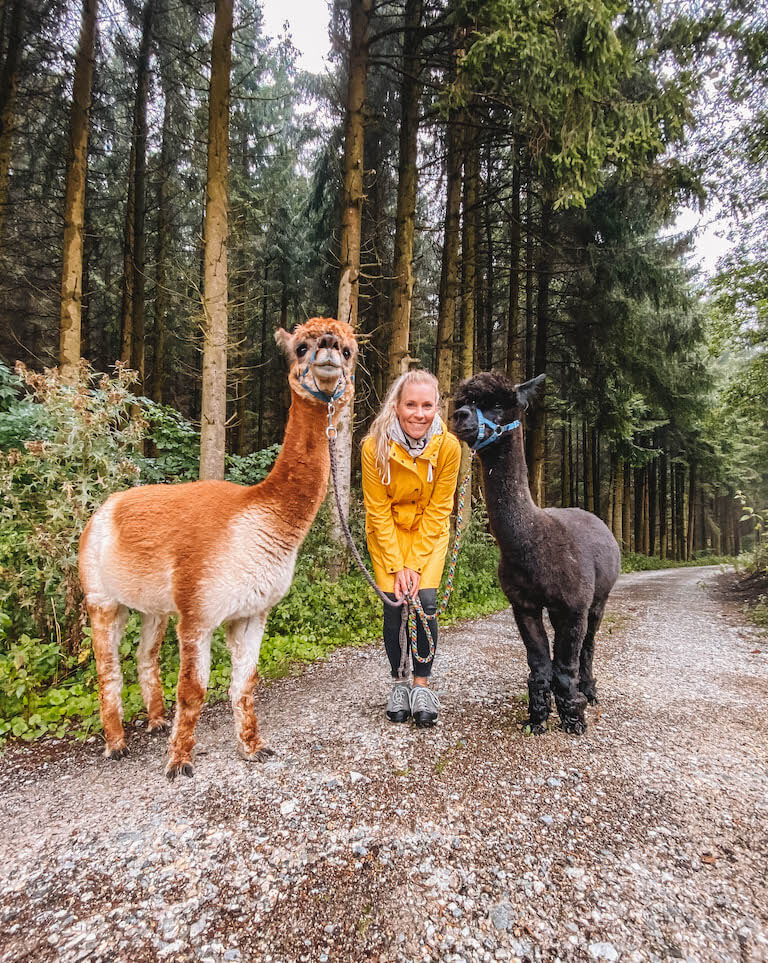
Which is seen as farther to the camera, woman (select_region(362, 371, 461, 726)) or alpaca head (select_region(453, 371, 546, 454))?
woman (select_region(362, 371, 461, 726))

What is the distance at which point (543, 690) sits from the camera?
295cm

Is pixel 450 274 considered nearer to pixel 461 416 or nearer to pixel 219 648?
pixel 461 416

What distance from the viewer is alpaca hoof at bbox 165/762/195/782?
2.45 metres

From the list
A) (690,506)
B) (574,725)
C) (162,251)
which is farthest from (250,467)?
(690,506)

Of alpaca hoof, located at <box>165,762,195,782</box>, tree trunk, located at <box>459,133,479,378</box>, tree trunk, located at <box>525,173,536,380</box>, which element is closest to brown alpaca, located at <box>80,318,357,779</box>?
alpaca hoof, located at <box>165,762,195,782</box>

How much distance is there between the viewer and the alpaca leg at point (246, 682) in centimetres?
267

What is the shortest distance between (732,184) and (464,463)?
7.14 meters

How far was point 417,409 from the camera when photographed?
9.96 ft

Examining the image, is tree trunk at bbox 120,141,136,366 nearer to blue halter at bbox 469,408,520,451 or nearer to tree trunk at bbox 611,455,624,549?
blue halter at bbox 469,408,520,451

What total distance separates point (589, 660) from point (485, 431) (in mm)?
2052

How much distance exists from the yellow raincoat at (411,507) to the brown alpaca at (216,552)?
63 centimetres

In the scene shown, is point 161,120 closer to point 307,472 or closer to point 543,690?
point 307,472

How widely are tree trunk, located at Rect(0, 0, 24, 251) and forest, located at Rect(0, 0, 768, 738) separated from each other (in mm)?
46

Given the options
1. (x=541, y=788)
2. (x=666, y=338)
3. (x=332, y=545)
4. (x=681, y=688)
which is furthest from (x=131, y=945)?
(x=666, y=338)
